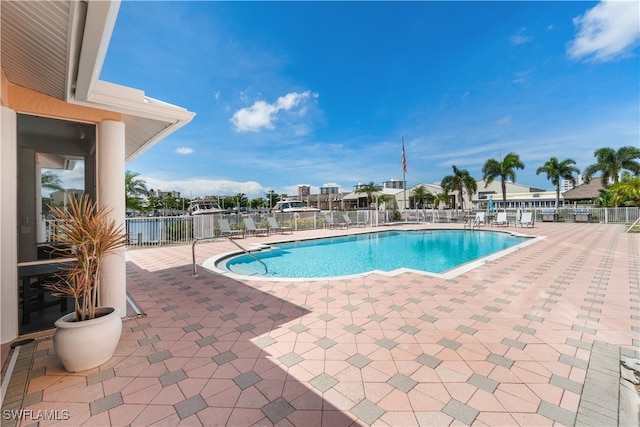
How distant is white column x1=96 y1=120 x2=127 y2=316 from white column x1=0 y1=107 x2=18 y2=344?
753 mm

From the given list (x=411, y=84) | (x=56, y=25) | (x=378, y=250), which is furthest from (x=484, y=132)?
(x=56, y=25)

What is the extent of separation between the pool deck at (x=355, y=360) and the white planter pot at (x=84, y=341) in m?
0.10

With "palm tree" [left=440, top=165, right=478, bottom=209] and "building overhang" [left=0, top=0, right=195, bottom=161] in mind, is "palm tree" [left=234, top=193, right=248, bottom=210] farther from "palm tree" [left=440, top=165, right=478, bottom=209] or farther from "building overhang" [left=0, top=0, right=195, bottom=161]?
"building overhang" [left=0, top=0, right=195, bottom=161]

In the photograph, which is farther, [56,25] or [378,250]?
[378,250]

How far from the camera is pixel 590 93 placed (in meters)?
14.9

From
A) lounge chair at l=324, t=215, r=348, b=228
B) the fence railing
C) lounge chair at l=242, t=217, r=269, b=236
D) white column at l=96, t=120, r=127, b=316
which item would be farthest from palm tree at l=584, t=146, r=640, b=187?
white column at l=96, t=120, r=127, b=316

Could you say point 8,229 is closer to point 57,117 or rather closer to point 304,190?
point 57,117

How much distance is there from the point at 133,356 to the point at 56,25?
3.03 metres

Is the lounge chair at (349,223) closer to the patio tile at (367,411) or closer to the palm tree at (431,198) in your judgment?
the patio tile at (367,411)

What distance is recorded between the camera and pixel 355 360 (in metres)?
2.51

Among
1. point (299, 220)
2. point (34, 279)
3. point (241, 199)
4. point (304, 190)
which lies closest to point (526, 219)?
point (299, 220)

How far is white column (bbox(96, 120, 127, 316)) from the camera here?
352cm

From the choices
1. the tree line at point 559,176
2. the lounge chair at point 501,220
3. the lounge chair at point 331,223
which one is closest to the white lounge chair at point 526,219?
the lounge chair at point 501,220

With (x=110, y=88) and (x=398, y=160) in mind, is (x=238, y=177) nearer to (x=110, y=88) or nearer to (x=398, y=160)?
(x=398, y=160)
